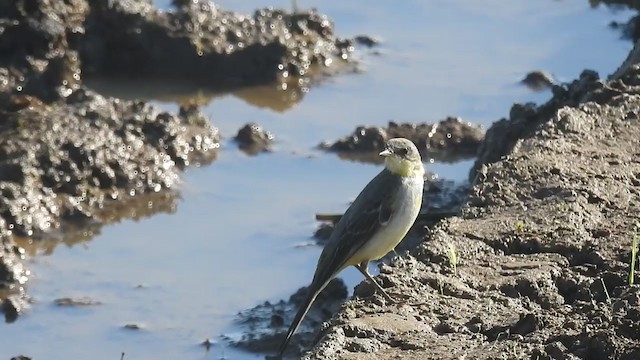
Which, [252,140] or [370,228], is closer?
[370,228]

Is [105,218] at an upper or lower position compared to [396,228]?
upper

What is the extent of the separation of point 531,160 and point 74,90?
5.26 metres

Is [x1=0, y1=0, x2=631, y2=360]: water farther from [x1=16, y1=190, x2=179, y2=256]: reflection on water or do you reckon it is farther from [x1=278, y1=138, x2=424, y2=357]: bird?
[x1=278, y1=138, x2=424, y2=357]: bird

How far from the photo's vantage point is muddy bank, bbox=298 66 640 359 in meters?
6.39

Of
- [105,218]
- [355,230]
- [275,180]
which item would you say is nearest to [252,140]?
[275,180]

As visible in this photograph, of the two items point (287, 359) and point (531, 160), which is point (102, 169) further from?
point (531, 160)

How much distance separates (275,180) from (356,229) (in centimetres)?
458

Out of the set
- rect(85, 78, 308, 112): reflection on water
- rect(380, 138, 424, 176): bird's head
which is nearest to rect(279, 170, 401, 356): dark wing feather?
rect(380, 138, 424, 176): bird's head

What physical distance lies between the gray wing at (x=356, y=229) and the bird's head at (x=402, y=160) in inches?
6.0

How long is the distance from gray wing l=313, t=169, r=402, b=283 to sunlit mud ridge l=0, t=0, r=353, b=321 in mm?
3085

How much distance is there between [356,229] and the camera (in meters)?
7.44

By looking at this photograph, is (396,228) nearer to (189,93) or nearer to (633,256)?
(633,256)

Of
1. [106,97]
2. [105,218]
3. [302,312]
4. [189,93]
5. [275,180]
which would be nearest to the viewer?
[302,312]

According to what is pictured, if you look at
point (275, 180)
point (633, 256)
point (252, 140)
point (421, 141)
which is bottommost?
point (633, 256)
